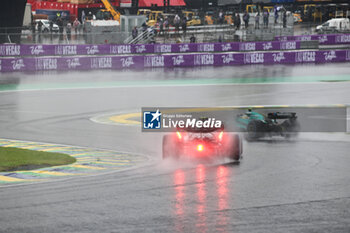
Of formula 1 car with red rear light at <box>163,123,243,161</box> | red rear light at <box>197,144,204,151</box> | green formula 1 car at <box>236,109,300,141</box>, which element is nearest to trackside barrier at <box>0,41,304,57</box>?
green formula 1 car at <box>236,109,300,141</box>

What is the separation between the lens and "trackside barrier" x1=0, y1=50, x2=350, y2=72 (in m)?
43.8

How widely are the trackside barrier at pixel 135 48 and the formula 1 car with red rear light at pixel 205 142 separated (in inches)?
1220

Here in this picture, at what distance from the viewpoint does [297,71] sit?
1699 inches

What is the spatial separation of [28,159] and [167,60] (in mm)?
31684

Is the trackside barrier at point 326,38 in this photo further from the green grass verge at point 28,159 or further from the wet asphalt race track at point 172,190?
the green grass verge at point 28,159

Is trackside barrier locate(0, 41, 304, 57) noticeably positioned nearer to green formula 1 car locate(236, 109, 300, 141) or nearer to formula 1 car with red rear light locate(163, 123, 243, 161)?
green formula 1 car locate(236, 109, 300, 141)

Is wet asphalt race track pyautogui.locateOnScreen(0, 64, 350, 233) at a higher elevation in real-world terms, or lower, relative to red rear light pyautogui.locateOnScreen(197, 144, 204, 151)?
lower

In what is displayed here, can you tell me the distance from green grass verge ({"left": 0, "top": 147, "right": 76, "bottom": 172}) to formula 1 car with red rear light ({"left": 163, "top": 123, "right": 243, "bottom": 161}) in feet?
7.77

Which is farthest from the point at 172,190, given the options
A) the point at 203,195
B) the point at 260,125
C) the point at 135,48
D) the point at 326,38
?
the point at 326,38

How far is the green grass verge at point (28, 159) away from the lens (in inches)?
592

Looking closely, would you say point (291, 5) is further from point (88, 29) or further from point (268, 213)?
point (268, 213)

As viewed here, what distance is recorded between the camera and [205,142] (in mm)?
15414

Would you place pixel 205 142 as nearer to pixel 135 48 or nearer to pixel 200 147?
pixel 200 147

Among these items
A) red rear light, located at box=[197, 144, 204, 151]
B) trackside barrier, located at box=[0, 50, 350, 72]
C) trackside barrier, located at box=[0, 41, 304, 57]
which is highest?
trackside barrier, located at box=[0, 41, 304, 57]
